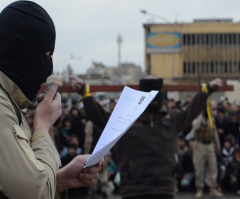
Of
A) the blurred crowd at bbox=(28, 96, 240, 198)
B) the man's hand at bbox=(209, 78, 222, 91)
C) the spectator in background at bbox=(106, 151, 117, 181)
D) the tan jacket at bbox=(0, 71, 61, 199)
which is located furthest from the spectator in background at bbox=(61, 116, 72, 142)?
the tan jacket at bbox=(0, 71, 61, 199)

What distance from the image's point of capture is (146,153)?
4000mm

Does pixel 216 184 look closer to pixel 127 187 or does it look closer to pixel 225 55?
pixel 127 187

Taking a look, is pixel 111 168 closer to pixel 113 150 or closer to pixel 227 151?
pixel 113 150

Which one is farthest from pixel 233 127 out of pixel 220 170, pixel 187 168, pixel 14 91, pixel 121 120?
pixel 14 91

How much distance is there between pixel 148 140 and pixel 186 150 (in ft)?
18.1

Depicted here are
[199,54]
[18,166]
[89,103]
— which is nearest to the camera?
[18,166]

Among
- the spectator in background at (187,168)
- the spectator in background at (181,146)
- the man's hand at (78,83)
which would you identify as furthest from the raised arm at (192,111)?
the spectator in background at (181,146)

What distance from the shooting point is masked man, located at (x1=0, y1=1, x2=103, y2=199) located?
1324 millimetres

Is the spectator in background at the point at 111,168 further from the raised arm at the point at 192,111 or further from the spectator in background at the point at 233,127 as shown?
the raised arm at the point at 192,111

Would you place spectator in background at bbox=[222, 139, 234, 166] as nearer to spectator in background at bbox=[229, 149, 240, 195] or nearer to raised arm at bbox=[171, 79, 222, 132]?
spectator in background at bbox=[229, 149, 240, 195]

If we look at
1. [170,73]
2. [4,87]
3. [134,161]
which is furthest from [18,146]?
[170,73]

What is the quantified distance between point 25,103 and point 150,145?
2.56m

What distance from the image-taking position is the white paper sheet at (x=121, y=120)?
1702mm

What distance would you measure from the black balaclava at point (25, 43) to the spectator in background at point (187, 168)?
7970 mm
